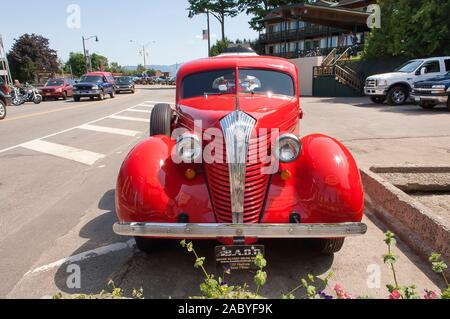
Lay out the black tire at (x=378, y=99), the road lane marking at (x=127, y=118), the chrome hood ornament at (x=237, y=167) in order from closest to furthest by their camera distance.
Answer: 1. the chrome hood ornament at (x=237, y=167)
2. the road lane marking at (x=127, y=118)
3. the black tire at (x=378, y=99)

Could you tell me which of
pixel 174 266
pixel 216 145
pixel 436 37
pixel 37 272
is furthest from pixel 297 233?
pixel 436 37

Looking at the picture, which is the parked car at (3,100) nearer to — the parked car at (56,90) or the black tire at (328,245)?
the parked car at (56,90)

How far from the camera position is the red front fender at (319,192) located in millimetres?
2898

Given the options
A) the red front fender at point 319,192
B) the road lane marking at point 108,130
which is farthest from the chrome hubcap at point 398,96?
the red front fender at point 319,192

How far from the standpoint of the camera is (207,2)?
4481 centimetres

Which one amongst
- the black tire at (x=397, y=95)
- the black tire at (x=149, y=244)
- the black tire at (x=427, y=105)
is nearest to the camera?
the black tire at (x=149, y=244)

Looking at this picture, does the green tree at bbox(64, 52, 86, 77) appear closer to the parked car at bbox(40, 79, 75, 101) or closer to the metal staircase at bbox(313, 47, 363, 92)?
the parked car at bbox(40, 79, 75, 101)

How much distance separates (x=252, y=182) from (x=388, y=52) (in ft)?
71.1

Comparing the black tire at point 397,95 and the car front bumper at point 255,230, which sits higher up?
the black tire at point 397,95

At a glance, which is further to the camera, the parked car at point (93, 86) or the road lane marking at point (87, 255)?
the parked car at point (93, 86)

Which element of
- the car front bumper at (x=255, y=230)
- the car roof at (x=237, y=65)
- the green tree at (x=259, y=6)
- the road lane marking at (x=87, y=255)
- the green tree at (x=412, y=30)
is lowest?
the road lane marking at (x=87, y=255)

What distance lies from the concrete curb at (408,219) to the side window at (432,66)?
13757 mm

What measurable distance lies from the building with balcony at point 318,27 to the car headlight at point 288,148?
2486 centimetres

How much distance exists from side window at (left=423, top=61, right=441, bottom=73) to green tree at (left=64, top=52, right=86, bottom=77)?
90110 mm
